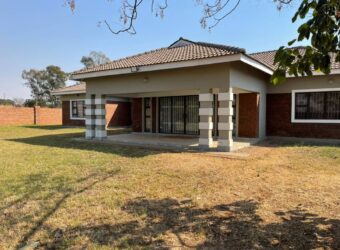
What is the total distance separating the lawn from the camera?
11.8 feet

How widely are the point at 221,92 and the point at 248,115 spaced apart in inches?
170

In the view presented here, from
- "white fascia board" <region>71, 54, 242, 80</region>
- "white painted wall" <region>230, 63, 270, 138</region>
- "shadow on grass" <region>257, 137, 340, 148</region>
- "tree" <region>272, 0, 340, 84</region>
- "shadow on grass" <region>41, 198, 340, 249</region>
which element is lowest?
"shadow on grass" <region>41, 198, 340, 249</region>

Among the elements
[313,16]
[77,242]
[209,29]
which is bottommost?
[77,242]

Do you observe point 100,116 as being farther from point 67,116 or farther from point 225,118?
point 67,116

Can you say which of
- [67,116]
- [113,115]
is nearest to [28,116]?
[67,116]

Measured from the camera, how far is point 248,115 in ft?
44.9

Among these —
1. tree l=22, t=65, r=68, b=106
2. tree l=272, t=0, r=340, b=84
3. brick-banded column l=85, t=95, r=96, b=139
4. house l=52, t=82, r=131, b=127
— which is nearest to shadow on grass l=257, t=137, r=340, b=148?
brick-banded column l=85, t=95, r=96, b=139

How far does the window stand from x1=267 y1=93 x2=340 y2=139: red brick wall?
16.7 m

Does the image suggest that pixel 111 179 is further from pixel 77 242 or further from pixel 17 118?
pixel 17 118

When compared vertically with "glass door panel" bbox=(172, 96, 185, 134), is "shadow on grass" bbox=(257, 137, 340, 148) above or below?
below

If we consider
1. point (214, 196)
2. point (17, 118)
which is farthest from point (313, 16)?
point (17, 118)

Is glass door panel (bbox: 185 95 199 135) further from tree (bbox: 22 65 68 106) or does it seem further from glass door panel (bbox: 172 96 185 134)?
tree (bbox: 22 65 68 106)

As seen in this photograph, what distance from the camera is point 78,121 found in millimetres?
24766

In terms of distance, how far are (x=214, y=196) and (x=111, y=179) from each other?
8.30ft
